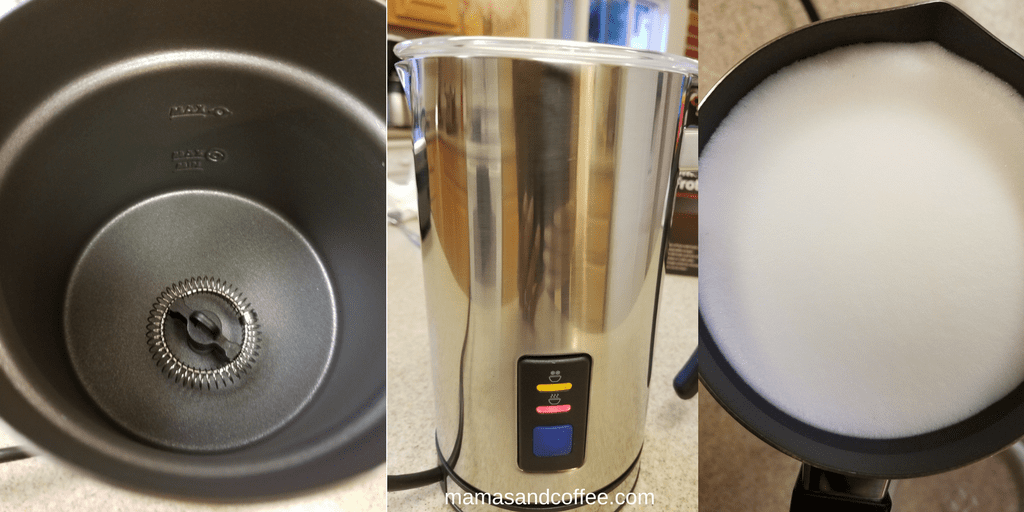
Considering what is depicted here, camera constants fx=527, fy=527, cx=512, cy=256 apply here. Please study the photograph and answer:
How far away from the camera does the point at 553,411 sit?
375 millimetres

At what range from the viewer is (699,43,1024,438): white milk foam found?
0.36 metres

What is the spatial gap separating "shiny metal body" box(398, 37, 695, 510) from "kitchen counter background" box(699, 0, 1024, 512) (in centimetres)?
13

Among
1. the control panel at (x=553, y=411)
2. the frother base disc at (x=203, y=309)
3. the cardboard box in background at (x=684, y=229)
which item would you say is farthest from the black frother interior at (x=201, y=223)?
the cardboard box in background at (x=684, y=229)

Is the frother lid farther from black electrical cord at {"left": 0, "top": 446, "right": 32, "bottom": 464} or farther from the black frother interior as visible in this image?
black electrical cord at {"left": 0, "top": 446, "right": 32, "bottom": 464}

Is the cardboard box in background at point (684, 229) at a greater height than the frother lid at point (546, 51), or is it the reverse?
the frother lid at point (546, 51)

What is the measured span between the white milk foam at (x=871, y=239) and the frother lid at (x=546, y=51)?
4.3 inches

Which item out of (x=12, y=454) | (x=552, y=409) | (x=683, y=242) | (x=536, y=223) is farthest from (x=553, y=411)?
(x=12, y=454)

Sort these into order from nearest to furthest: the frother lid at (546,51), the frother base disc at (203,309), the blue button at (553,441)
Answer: the frother lid at (546,51)
the blue button at (553,441)
the frother base disc at (203,309)

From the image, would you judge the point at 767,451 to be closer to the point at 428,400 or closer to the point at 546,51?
the point at 428,400

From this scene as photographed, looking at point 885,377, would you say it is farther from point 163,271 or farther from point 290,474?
point 163,271

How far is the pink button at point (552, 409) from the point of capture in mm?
374

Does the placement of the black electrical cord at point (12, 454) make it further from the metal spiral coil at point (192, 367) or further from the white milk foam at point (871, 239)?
the white milk foam at point (871, 239)

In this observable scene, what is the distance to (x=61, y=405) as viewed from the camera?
355mm

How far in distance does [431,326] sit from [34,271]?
388 mm
